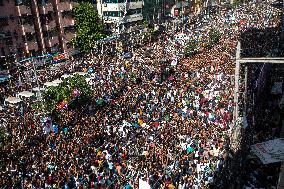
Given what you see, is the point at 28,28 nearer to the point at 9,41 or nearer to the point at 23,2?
the point at 23,2

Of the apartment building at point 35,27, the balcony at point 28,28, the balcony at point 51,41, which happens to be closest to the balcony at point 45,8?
the apartment building at point 35,27

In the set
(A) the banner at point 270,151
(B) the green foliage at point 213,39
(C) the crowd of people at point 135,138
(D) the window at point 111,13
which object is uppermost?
(D) the window at point 111,13

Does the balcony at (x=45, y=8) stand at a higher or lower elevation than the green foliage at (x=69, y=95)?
higher

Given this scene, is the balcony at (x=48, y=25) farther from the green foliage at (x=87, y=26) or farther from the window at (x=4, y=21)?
the window at (x=4, y=21)

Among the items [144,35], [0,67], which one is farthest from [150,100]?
[144,35]

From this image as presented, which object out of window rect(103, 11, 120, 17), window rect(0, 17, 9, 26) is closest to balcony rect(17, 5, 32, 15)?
window rect(0, 17, 9, 26)

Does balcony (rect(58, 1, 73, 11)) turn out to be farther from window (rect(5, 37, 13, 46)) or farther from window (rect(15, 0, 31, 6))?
window (rect(5, 37, 13, 46))

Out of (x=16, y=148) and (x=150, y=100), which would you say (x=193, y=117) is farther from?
(x=16, y=148)
